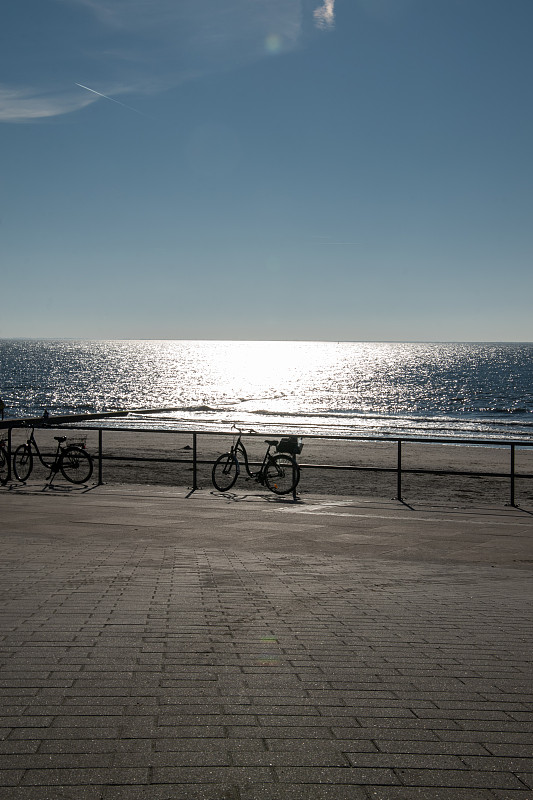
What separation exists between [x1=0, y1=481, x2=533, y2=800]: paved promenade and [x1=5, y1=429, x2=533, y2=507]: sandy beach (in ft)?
17.3

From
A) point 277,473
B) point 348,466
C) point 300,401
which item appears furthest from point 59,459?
point 300,401

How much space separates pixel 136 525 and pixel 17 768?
6533mm

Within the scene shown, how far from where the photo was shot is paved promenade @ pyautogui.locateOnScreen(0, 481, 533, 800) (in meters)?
3.23

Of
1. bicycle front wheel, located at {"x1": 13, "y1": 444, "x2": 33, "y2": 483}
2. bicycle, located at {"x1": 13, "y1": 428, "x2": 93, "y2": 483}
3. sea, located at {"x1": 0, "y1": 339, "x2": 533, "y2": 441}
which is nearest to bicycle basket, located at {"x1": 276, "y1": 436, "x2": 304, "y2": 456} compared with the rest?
bicycle, located at {"x1": 13, "y1": 428, "x2": 93, "y2": 483}

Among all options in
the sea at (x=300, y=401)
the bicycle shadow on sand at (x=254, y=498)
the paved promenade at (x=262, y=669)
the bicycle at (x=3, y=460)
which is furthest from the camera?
the sea at (x=300, y=401)

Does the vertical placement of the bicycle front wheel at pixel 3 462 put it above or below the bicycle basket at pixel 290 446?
below

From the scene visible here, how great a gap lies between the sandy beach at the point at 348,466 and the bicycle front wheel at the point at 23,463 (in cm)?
151

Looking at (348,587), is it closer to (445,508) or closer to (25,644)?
(25,644)

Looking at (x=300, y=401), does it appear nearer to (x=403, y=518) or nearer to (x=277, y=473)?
(x=277, y=473)

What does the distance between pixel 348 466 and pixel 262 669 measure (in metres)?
17.7

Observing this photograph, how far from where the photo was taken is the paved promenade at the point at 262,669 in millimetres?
3229

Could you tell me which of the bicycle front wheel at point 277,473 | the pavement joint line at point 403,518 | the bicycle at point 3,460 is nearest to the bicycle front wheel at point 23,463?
the bicycle at point 3,460

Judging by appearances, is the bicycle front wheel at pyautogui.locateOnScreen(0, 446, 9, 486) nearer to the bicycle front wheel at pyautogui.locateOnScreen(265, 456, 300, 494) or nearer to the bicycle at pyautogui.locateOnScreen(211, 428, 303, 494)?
the bicycle at pyautogui.locateOnScreen(211, 428, 303, 494)

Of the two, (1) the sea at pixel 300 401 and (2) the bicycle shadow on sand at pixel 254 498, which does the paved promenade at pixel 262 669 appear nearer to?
(2) the bicycle shadow on sand at pixel 254 498
